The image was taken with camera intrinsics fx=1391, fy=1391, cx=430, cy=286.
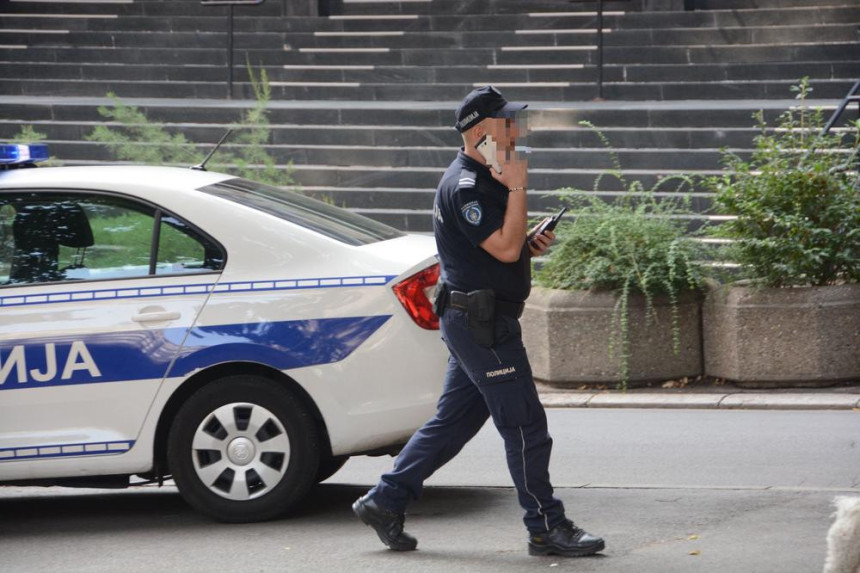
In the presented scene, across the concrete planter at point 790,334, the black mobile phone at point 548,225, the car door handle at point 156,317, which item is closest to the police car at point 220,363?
the car door handle at point 156,317

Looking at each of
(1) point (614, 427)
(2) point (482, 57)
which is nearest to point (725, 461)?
(1) point (614, 427)

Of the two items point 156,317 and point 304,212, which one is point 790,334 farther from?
A: point 156,317

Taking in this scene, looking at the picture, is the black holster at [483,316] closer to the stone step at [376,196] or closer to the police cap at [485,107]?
the police cap at [485,107]

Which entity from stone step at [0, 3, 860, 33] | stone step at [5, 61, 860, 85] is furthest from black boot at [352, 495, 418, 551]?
stone step at [0, 3, 860, 33]

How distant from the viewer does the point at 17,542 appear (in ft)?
19.9

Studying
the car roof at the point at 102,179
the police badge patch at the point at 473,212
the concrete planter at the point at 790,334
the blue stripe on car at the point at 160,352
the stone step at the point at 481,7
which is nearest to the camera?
the police badge patch at the point at 473,212

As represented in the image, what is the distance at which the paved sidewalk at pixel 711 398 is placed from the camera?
872 centimetres

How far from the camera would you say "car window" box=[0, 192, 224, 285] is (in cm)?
603

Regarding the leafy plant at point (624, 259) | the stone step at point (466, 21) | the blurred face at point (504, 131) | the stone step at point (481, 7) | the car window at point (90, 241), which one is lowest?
the leafy plant at point (624, 259)

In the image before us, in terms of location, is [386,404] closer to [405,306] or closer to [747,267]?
[405,306]

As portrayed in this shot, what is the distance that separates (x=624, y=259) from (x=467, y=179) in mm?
4234

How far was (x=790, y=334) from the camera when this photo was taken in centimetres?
898

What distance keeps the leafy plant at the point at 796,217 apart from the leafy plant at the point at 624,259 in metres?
0.35

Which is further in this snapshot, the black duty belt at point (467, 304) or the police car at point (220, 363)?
the police car at point (220, 363)
